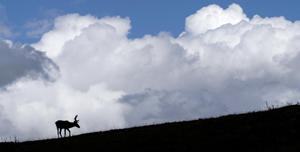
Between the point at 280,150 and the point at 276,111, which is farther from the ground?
the point at 276,111

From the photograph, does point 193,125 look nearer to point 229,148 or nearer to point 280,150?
point 229,148

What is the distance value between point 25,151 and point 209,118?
13.5 meters

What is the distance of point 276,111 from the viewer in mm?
32125

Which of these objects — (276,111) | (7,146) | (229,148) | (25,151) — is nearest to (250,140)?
(229,148)

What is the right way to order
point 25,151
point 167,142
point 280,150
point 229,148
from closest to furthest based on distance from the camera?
point 280,150, point 229,148, point 167,142, point 25,151

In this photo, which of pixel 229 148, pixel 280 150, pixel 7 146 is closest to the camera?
pixel 280 150

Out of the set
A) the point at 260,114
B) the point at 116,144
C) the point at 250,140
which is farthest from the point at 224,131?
the point at 116,144

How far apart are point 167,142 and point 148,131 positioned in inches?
153

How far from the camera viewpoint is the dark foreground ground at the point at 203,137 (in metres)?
25.2

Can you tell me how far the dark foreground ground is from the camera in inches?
992

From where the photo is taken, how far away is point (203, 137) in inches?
1073

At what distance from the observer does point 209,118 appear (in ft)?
109

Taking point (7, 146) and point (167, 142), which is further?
point (7, 146)

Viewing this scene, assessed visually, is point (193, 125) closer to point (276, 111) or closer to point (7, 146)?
point (276, 111)
